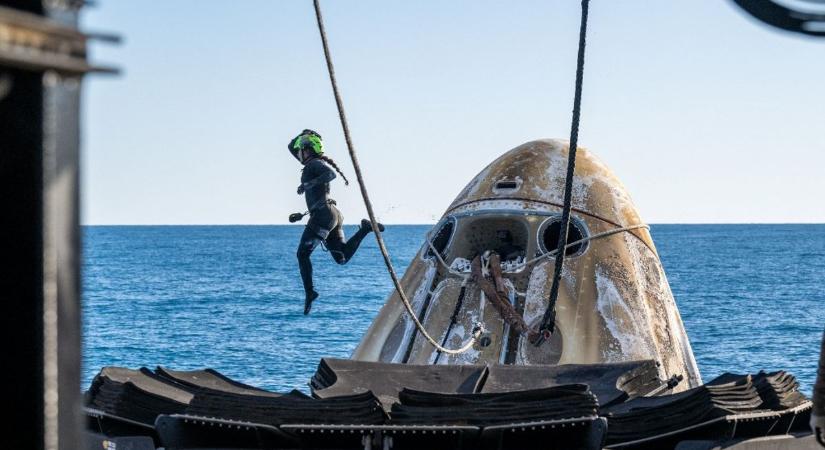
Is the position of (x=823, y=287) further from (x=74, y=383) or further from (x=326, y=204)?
(x=74, y=383)

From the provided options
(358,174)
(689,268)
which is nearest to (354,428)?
(358,174)

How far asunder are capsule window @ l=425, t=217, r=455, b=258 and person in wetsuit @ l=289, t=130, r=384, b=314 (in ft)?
3.59

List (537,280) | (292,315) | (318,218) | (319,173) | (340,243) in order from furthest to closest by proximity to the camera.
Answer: (292,315) → (340,243) → (537,280) → (318,218) → (319,173)

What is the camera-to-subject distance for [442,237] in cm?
1268

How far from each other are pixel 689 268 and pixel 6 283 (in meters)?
85.7

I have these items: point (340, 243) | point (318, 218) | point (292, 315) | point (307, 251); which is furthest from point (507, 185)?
point (292, 315)

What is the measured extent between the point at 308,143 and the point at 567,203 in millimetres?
2344

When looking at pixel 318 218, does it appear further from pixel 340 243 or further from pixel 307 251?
pixel 340 243

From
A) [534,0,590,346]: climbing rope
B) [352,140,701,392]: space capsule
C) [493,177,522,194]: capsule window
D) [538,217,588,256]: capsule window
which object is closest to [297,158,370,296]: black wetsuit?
[352,140,701,392]: space capsule

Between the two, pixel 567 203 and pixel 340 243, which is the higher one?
pixel 567 203

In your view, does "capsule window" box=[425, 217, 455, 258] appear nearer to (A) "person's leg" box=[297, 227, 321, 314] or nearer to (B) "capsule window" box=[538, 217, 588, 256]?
(B) "capsule window" box=[538, 217, 588, 256]

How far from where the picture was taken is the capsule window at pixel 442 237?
12.5m

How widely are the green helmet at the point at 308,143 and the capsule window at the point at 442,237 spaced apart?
1.89 m

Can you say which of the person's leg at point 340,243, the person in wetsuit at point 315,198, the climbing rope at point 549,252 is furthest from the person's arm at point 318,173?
the climbing rope at point 549,252
